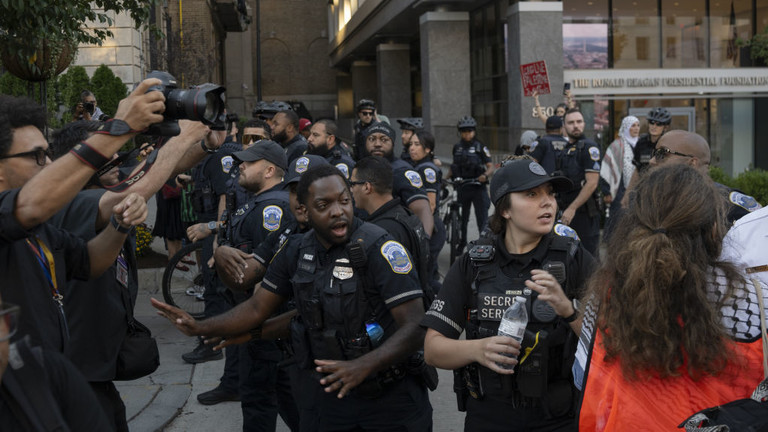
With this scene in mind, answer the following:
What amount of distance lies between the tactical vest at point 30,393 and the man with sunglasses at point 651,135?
7668 mm

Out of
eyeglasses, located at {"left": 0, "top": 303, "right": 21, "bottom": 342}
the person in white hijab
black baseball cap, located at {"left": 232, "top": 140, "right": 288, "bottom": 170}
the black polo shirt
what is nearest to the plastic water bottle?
the black polo shirt

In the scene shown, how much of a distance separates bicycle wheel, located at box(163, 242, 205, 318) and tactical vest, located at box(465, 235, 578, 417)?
582 cm

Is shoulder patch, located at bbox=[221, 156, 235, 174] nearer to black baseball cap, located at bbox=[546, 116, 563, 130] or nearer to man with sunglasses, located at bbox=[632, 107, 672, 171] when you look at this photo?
black baseball cap, located at bbox=[546, 116, 563, 130]

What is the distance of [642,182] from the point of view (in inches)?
106

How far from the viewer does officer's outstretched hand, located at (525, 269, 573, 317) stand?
9.79ft

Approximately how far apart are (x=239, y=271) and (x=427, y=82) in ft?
75.5

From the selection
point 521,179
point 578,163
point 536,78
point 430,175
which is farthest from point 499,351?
point 536,78

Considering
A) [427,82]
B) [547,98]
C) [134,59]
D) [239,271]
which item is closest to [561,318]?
[239,271]

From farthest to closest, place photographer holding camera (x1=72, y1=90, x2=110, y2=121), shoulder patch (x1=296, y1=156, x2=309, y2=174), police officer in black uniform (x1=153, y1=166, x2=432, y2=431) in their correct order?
photographer holding camera (x1=72, y1=90, x2=110, y2=121) → shoulder patch (x1=296, y1=156, x2=309, y2=174) → police officer in black uniform (x1=153, y1=166, x2=432, y2=431)

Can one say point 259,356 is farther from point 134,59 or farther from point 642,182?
point 134,59

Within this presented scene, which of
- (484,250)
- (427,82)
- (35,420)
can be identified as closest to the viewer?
(35,420)

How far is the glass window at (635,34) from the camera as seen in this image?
1033 inches

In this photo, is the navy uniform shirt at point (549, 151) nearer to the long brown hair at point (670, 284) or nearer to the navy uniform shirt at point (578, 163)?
the navy uniform shirt at point (578, 163)

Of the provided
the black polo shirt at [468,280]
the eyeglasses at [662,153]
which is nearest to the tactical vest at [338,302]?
the black polo shirt at [468,280]
